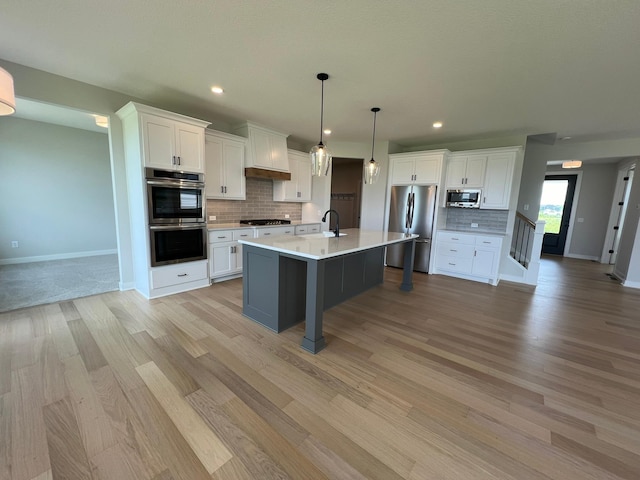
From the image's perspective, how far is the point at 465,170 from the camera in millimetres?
4848

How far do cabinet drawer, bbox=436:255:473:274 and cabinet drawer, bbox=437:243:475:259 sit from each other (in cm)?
6

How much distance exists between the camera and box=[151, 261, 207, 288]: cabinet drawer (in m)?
3.39

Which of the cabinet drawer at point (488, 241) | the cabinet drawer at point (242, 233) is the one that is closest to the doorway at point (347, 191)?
the cabinet drawer at point (488, 241)

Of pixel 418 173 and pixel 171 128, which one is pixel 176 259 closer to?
pixel 171 128

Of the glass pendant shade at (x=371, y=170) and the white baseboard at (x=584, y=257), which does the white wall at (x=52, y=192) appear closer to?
the glass pendant shade at (x=371, y=170)

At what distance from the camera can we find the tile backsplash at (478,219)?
4.90m

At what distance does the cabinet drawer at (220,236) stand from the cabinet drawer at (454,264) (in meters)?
3.92

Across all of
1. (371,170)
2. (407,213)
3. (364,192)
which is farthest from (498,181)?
(371,170)

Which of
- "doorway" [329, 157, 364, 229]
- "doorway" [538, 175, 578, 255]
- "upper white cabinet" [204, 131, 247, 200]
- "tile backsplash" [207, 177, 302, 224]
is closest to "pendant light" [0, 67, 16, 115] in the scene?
"upper white cabinet" [204, 131, 247, 200]

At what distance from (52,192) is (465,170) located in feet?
26.2

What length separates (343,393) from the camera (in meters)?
1.84

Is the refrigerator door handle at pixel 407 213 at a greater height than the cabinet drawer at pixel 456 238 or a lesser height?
greater

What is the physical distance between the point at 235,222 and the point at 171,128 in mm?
1838

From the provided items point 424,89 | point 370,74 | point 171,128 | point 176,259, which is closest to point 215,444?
point 176,259
